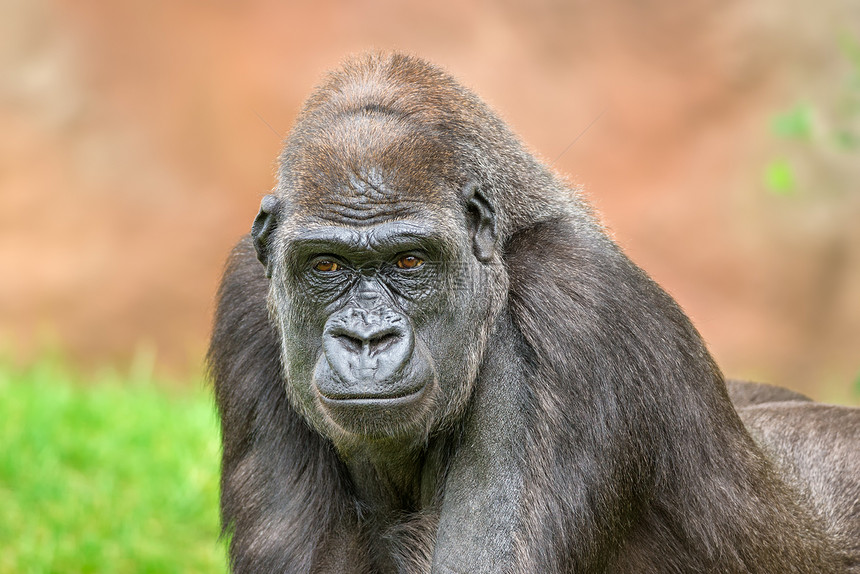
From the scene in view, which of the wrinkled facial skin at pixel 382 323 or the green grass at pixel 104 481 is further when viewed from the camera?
the green grass at pixel 104 481

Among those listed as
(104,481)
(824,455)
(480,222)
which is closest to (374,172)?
(480,222)

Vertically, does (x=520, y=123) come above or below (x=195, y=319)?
above

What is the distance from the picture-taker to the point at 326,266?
14.8 feet

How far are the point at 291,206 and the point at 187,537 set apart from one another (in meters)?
3.41

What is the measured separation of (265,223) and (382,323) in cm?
80

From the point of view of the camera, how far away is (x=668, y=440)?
4.68 meters

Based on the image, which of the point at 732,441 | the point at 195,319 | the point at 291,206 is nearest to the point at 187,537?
the point at 291,206

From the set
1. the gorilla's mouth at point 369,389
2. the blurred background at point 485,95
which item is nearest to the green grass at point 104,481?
the blurred background at point 485,95

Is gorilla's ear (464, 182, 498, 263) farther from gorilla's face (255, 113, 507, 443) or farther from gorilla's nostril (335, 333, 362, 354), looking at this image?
gorilla's nostril (335, 333, 362, 354)

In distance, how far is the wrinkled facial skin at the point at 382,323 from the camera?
4227 millimetres

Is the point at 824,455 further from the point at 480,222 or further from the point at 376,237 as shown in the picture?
the point at 376,237

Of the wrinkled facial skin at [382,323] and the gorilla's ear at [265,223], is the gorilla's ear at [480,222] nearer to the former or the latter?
the wrinkled facial skin at [382,323]

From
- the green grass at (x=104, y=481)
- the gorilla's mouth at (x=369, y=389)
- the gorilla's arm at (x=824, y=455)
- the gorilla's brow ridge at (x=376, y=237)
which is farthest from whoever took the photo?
the green grass at (x=104, y=481)

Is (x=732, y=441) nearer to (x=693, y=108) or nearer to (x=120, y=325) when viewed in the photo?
(x=693, y=108)
